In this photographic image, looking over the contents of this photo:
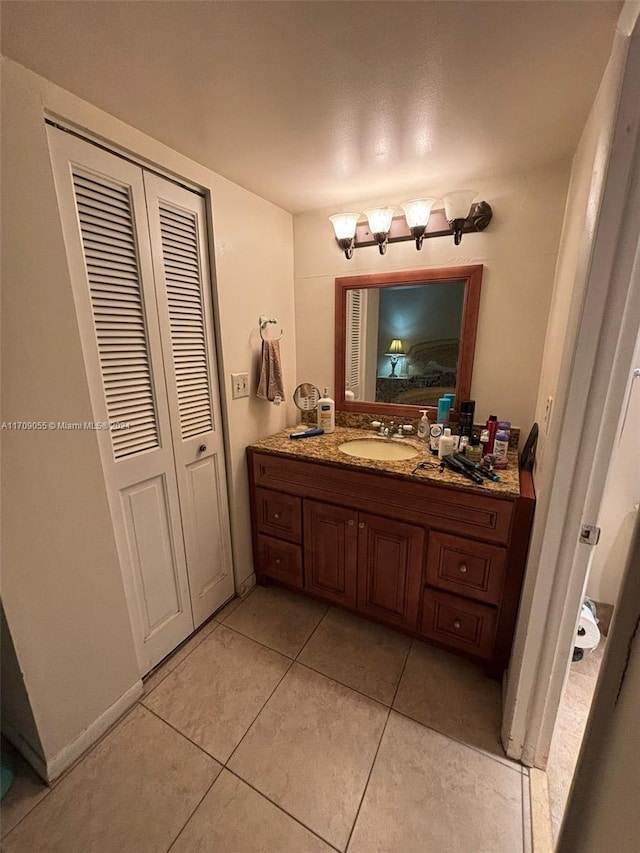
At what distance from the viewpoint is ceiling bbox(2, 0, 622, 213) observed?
77cm

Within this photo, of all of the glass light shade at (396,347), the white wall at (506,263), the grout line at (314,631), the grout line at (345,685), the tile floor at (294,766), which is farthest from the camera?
the glass light shade at (396,347)

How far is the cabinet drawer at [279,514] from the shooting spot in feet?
5.63

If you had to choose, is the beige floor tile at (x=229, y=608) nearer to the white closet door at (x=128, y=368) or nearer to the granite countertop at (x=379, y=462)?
the white closet door at (x=128, y=368)

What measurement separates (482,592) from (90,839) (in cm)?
145

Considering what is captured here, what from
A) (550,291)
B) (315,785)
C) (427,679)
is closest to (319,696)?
(315,785)

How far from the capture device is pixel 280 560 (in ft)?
6.06

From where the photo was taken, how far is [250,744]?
1.22 metres

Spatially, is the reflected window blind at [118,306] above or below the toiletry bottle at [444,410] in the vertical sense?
above

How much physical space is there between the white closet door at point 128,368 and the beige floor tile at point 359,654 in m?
0.69

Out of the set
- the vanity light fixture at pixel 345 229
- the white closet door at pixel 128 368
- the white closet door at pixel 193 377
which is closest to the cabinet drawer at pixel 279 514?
the white closet door at pixel 193 377

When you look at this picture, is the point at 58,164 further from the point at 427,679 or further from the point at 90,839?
the point at 427,679

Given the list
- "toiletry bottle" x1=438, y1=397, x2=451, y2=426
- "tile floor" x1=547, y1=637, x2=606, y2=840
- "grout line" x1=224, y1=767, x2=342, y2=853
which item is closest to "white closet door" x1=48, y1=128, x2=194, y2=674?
"grout line" x1=224, y1=767, x2=342, y2=853

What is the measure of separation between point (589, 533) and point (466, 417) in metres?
0.79

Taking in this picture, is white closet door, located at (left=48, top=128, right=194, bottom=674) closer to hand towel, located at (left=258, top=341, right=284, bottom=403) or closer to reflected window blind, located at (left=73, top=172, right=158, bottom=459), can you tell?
reflected window blind, located at (left=73, top=172, right=158, bottom=459)
